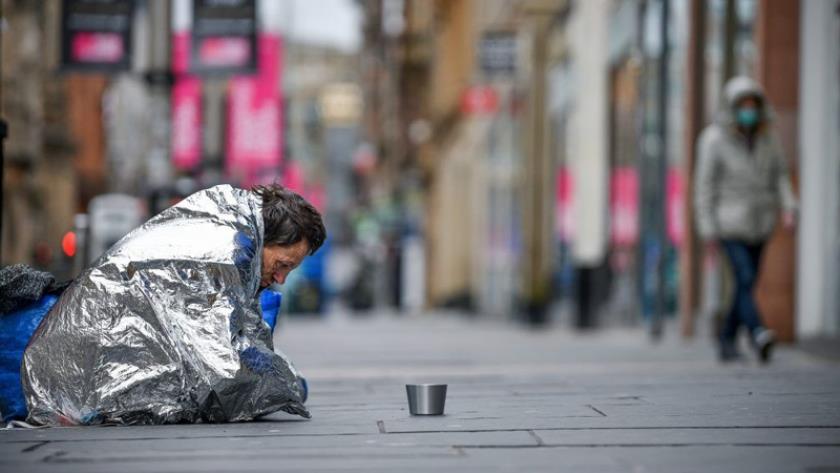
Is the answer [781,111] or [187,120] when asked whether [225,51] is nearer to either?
[781,111]

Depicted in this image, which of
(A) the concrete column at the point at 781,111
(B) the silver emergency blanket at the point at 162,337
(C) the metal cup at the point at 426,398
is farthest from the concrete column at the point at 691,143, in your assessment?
(B) the silver emergency blanket at the point at 162,337

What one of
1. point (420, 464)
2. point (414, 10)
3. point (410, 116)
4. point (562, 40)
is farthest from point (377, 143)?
point (420, 464)

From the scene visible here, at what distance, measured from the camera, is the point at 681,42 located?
17.5 meters

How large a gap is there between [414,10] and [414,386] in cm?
5442

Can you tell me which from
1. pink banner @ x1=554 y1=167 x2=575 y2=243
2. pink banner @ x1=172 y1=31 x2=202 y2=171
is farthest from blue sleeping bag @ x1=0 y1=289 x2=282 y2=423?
pink banner @ x1=172 y1=31 x2=202 y2=171

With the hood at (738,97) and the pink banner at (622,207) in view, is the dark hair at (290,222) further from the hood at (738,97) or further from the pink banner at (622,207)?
the pink banner at (622,207)

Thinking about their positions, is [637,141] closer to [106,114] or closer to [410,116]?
[106,114]

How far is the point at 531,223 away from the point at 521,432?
18.7 metres

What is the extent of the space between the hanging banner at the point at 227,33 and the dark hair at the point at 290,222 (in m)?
12.4

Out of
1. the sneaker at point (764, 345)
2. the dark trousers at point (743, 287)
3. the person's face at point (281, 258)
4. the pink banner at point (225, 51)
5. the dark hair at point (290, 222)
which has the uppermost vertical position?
the pink banner at point (225, 51)

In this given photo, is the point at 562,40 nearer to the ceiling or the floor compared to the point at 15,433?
nearer to the ceiling

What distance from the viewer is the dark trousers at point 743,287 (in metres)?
10.9

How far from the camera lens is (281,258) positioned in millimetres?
6383

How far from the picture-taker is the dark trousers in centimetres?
1088
